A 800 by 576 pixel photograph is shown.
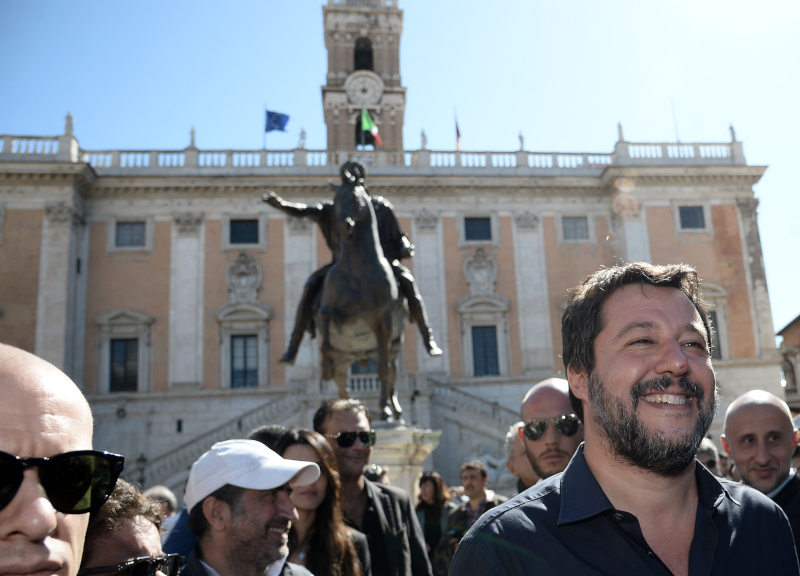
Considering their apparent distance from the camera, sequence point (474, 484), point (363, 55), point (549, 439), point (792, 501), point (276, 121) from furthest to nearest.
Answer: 1. point (363, 55)
2. point (276, 121)
3. point (474, 484)
4. point (549, 439)
5. point (792, 501)

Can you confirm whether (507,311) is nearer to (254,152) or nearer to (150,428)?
(254,152)

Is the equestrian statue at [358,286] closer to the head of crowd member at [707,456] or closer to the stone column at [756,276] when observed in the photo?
the head of crowd member at [707,456]

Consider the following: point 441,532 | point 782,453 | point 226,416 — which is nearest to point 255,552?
point 782,453

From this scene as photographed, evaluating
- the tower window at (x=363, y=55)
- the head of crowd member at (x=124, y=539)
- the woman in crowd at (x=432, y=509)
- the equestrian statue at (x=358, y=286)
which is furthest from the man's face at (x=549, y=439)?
the tower window at (x=363, y=55)

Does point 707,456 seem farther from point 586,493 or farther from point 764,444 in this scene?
point 586,493

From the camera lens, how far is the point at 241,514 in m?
2.70

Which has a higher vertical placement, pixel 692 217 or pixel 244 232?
pixel 692 217

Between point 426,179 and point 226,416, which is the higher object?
point 426,179

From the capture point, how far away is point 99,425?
24.1m

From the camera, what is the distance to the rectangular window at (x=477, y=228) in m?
27.2

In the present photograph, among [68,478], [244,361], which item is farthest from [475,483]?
[244,361]

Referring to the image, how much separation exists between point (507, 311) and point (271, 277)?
8.47 m

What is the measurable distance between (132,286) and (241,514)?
24587 mm

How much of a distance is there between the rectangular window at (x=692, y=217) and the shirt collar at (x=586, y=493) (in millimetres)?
27368
